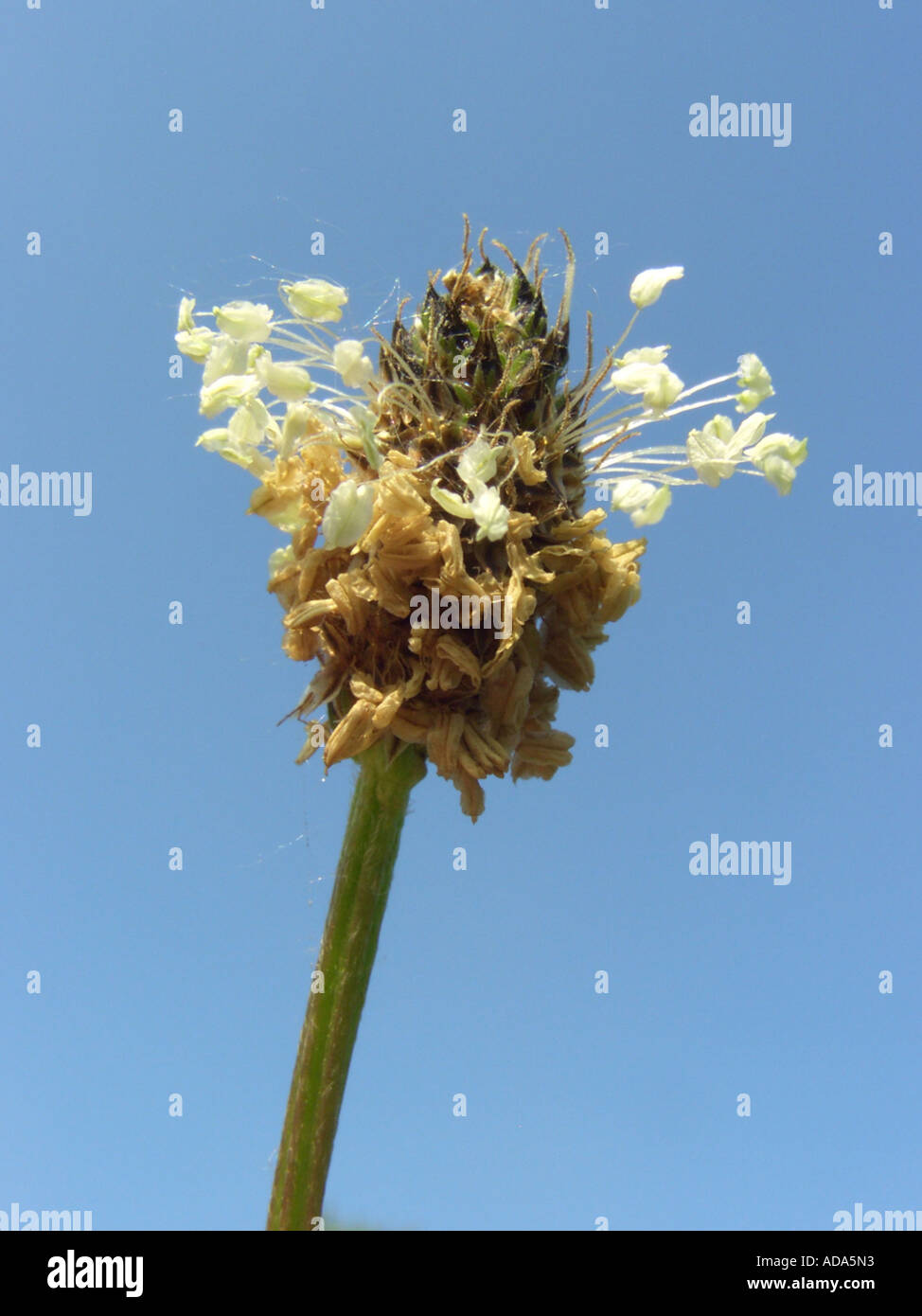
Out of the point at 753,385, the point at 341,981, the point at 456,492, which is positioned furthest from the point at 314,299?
the point at 341,981

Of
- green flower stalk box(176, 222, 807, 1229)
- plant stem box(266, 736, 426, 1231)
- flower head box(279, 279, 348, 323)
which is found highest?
flower head box(279, 279, 348, 323)

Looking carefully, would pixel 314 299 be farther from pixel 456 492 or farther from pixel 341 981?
pixel 341 981

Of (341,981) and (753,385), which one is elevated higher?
(753,385)

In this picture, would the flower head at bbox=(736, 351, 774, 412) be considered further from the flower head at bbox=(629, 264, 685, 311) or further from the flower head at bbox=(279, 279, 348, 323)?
the flower head at bbox=(279, 279, 348, 323)

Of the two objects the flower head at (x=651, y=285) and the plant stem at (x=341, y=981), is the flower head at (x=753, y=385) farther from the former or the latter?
the plant stem at (x=341, y=981)

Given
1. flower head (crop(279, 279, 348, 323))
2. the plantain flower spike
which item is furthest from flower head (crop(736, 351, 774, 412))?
flower head (crop(279, 279, 348, 323))

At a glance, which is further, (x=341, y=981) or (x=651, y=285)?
(x=651, y=285)

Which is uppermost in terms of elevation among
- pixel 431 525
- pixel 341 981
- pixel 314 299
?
pixel 314 299
